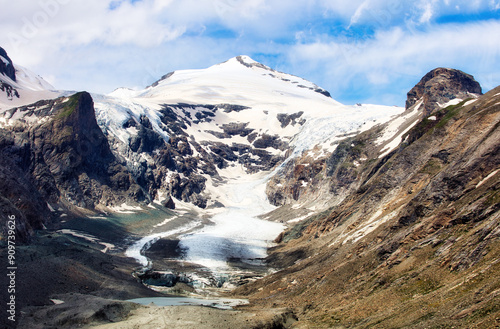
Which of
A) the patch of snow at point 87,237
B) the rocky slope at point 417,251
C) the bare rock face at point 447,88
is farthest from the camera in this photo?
the bare rock face at point 447,88

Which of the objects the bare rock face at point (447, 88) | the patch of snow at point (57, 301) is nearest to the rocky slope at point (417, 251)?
the patch of snow at point (57, 301)

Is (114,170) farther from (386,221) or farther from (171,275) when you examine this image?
(386,221)

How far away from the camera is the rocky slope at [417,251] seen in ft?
80.1

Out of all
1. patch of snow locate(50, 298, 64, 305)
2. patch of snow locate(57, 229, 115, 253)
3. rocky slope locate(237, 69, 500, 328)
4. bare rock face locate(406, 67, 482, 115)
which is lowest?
patch of snow locate(57, 229, 115, 253)

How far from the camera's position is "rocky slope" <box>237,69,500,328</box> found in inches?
961

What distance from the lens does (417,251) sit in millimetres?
35000

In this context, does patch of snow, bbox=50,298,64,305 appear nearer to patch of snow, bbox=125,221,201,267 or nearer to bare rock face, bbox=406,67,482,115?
patch of snow, bbox=125,221,201,267

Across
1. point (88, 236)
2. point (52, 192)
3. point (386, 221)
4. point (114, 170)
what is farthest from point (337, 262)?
point (114, 170)

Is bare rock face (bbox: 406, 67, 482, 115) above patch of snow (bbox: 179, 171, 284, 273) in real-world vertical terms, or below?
above

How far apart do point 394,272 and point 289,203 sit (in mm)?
156166

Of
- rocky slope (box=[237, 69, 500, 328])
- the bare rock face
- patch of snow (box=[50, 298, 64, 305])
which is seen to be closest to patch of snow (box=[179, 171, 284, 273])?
rocky slope (box=[237, 69, 500, 328])

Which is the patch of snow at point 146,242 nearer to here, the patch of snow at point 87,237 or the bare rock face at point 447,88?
the patch of snow at point 87,237

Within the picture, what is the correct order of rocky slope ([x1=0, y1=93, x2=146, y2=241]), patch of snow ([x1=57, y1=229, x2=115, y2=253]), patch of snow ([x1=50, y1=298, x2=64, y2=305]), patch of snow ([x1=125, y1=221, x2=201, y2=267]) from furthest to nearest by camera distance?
1. rocky slope ([x1=0, y1=93, x2=146, y2=241])
2. patch of snow ([x1=57, y1=229, x2=115, y2=253])
3. patch of snow ([x1=125, y1=221, x2=201, y2=267])
4. patch of snow ([x1=50, y1=298, x2=64, y2=305])

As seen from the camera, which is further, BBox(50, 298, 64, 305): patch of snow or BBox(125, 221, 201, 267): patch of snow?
BBox(125, 221, 201, 267): patch of snow
